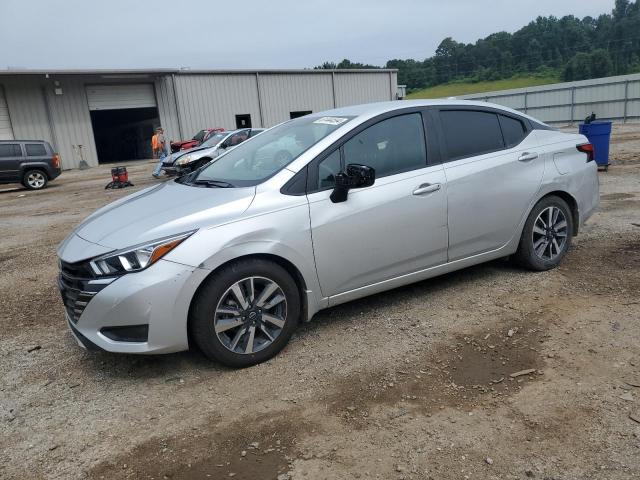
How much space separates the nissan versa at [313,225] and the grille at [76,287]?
1 centimetres

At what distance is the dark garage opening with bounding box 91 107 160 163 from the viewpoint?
111ft

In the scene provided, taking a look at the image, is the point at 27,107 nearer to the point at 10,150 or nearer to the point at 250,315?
the point at 10,150

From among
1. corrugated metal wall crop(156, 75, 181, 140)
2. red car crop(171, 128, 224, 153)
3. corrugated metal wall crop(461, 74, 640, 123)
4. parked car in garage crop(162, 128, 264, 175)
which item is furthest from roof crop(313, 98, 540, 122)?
corrugated metal wall crop(461, 74, 640, 123)

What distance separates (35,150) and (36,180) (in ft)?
3.42

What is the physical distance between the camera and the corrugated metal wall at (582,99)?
28641mm

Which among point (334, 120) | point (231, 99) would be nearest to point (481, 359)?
point (334, 120)

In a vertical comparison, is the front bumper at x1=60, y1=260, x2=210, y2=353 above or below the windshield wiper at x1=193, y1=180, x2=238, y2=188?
below

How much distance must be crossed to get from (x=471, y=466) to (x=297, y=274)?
66.6 inches

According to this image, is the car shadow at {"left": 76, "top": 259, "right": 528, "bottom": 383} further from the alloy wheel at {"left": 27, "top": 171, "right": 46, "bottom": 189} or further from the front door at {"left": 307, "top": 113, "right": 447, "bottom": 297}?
the alloy wheel at {"left": 27, "top": 171, "right": 46, "bottom": 189}

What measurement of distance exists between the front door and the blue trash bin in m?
8.70

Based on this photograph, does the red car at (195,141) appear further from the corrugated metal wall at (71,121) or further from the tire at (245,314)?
the tire at (245,314)

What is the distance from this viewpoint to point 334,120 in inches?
167

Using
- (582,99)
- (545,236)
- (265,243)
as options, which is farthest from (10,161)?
(582,99)

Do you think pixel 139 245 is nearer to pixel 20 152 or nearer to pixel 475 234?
pixel 475 234
